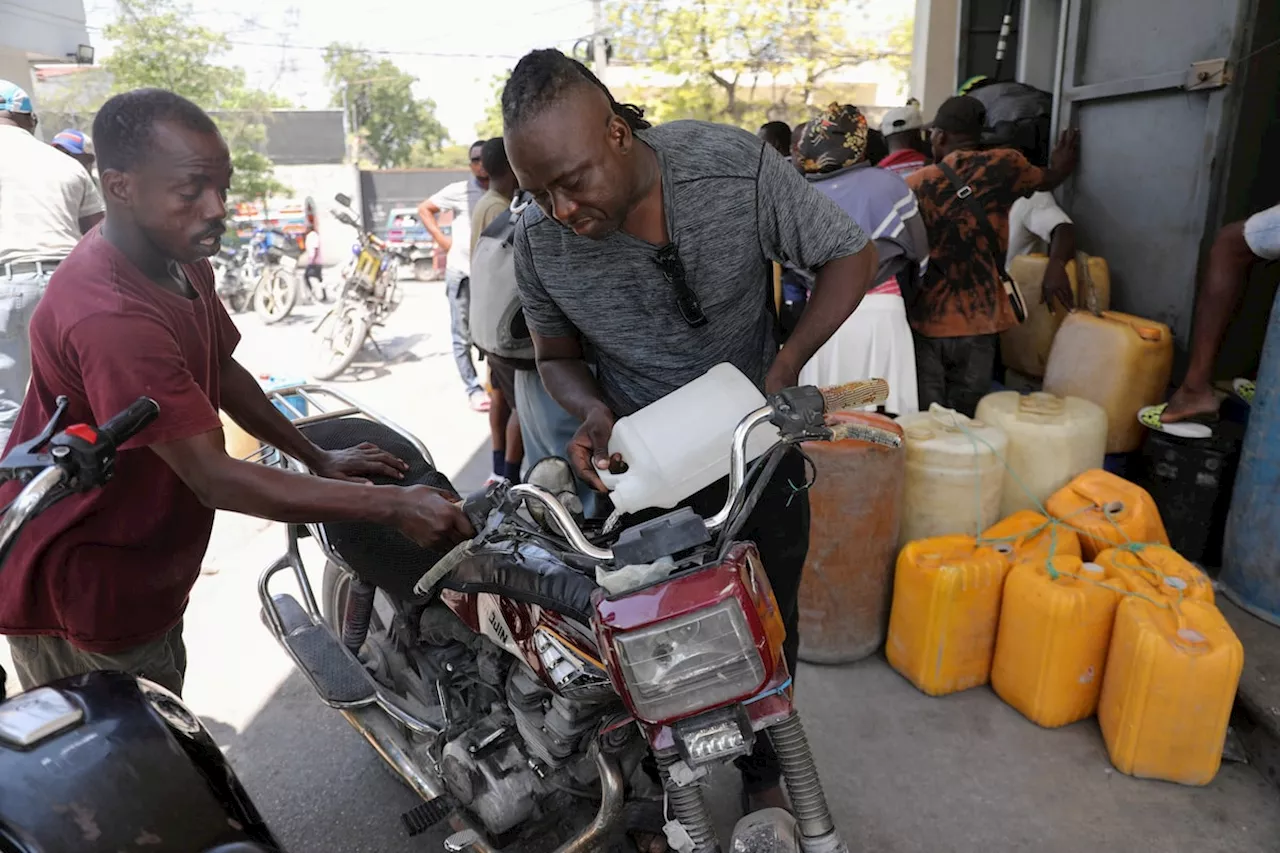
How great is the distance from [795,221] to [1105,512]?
1800mm

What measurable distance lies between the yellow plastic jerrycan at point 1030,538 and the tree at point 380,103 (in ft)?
122

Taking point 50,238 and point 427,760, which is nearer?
point 427,760

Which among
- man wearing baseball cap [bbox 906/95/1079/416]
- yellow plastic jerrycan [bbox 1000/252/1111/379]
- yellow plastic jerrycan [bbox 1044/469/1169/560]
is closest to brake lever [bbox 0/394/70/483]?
yellow plastic jerrycan [bbox 1044/469/1169/560]

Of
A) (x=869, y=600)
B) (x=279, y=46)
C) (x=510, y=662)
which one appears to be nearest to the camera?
(x=510, y=662)

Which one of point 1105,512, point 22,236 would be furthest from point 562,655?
point 22,236

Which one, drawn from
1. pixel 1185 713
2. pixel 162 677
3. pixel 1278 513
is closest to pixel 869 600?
pixel 1185 713

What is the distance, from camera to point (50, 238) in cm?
418

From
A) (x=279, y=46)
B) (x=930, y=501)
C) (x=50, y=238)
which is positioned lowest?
(x=930, y=501)

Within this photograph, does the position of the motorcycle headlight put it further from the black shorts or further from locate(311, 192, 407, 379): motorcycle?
locate(311, 192, 407, 379): motorcycle

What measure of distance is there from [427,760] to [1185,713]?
208cm

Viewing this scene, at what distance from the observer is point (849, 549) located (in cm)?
309

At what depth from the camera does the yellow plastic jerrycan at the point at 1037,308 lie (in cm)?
445

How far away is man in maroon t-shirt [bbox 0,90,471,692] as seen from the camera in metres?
1.62

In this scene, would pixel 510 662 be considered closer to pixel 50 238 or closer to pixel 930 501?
pixel 930 501
